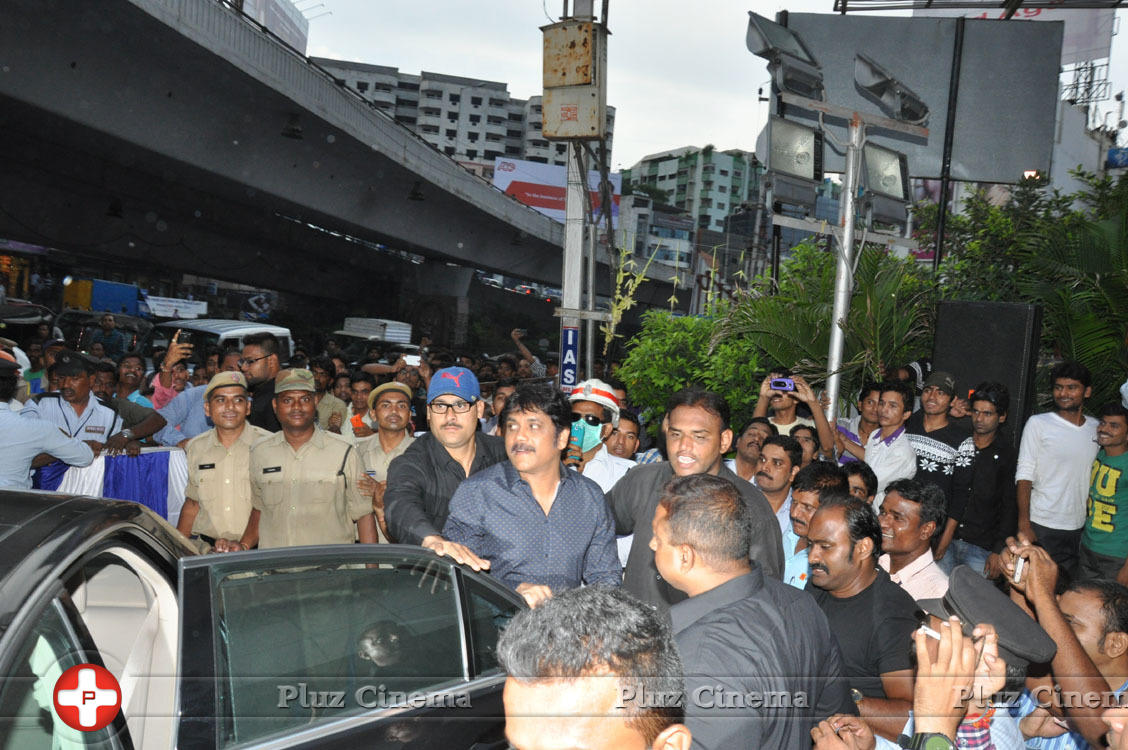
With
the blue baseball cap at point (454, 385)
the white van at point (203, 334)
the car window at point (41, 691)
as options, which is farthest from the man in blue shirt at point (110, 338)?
the car window at point (41, 691)

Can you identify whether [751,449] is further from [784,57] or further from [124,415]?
[124,415]

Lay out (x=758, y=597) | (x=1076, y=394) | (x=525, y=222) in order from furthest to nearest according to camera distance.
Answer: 1. (x=525, y=222)
2. (x=1076, y=394)
3. (x=758, y=597)

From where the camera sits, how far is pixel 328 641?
115 inches

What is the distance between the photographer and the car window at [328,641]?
2553 mm

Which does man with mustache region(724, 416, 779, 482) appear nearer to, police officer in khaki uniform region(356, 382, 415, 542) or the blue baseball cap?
police officer in khaki uniform region(356, 382, 415, 542)

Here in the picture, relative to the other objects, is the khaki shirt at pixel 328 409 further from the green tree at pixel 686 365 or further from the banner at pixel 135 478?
the green tree at pixel 686 365

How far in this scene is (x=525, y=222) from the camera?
29.7 meters

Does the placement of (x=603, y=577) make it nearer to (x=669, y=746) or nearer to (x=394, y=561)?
(x=394, y=561)

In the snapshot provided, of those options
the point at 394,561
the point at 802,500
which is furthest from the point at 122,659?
the point at 802,500

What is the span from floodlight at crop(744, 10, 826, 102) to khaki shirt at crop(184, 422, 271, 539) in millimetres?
5200

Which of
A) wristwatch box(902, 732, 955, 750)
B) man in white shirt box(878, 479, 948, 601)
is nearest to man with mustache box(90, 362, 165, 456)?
man in white shirt box(878, 479, 948, 601)

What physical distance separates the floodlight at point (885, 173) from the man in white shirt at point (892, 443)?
1909 millimetres

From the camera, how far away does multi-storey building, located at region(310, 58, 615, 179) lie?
11781 cm

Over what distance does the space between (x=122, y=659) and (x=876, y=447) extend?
16.7 feet
